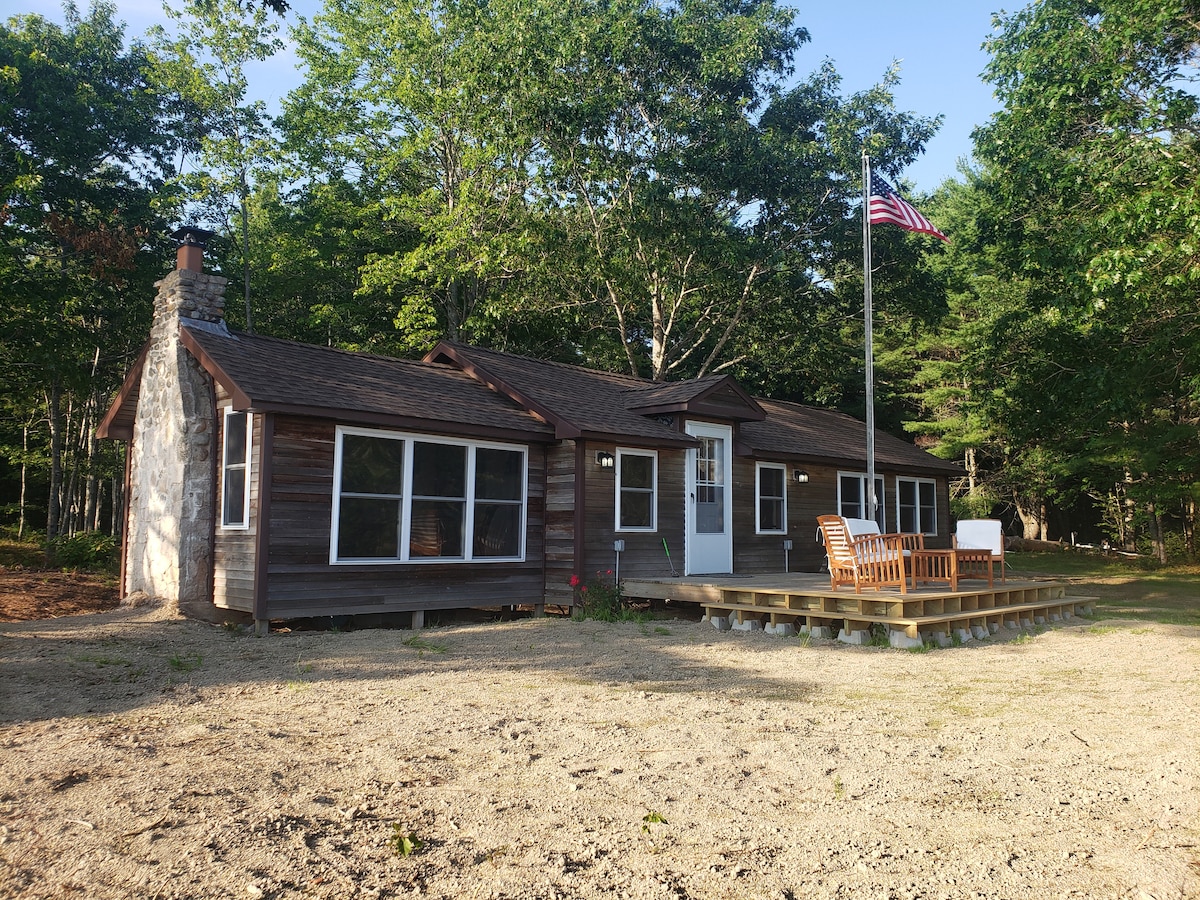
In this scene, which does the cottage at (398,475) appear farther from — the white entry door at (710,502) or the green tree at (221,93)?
the green tree at (221,93)

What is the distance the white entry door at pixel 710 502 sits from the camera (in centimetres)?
1397

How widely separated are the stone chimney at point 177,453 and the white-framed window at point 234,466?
29 cm

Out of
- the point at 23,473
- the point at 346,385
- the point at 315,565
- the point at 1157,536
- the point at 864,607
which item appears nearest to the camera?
the point at 864,607

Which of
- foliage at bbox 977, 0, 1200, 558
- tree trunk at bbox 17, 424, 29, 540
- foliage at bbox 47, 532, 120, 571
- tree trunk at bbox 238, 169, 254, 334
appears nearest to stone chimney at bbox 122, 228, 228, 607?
foliage at bbox 47, 532, 120, 571

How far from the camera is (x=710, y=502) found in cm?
1444

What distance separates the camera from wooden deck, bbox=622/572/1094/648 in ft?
31.8

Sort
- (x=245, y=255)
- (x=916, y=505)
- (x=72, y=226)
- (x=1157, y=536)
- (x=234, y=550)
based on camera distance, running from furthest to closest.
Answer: (x=1157, y=536) → (x=245, y=255) → (x=72, y=226) → (x=916, y=505) → (x=234, y=550)

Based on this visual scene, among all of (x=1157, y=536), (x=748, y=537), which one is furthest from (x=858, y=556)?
(x=1157, y=536)

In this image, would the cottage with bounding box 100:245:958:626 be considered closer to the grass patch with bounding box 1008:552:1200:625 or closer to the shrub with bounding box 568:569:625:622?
the shrub with bounding box 568:569:625:622

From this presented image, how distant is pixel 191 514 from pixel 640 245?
13.1 m

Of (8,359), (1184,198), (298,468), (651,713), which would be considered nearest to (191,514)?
(298,468)

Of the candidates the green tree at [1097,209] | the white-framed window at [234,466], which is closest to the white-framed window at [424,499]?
Result: the white-framed window at [234,466]

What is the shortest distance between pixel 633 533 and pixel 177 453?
6188 millimetres

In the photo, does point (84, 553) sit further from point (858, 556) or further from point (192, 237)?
point (858, 556)
